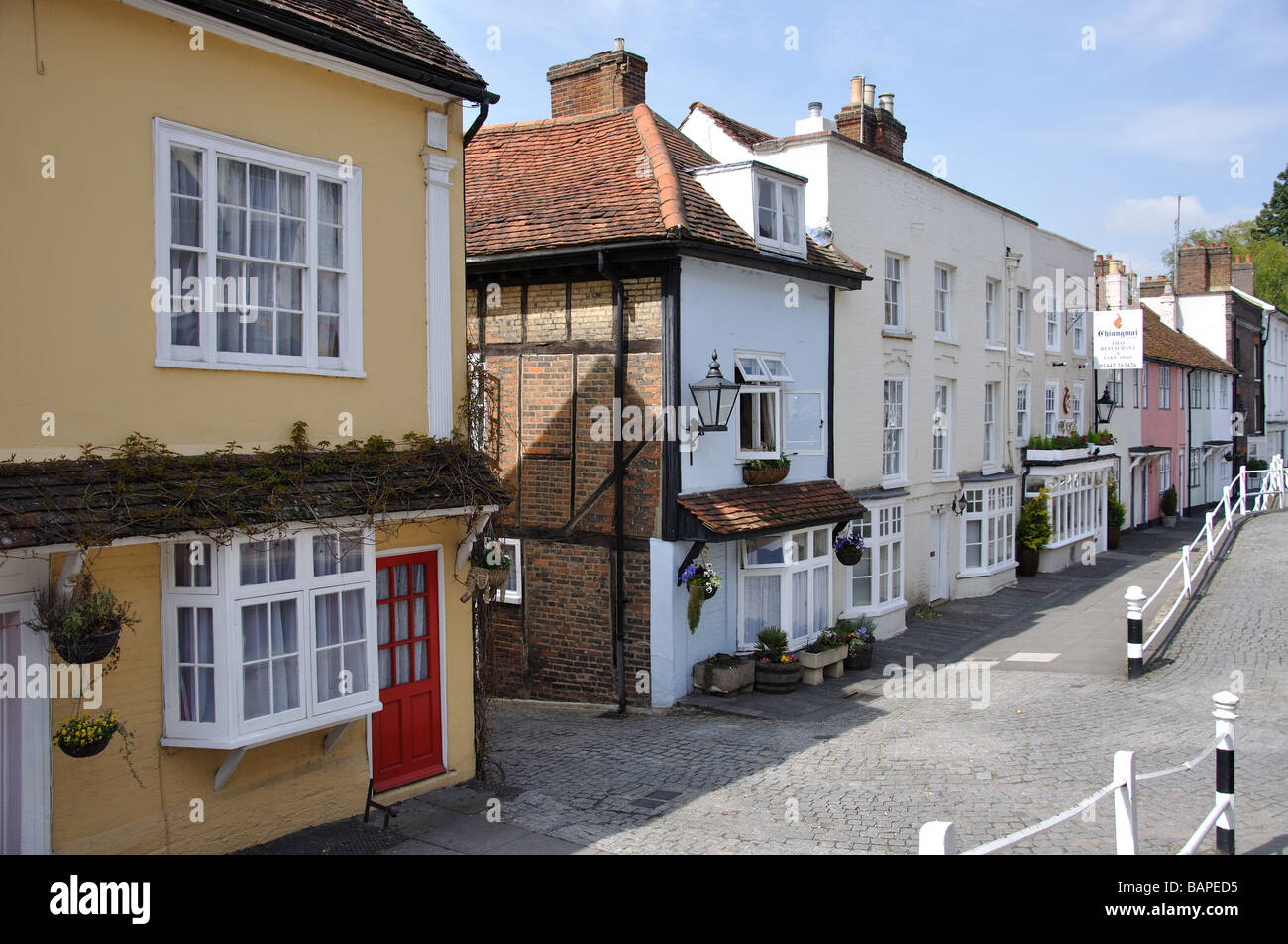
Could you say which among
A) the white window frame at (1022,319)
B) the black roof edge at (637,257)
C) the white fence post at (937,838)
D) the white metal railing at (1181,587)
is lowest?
the white metal railing at (1181,587)

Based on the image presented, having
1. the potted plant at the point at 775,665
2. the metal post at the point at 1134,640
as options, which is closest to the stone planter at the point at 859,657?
the potted plant at the point at 775,665

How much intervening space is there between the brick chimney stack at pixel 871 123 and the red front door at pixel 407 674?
1337cm

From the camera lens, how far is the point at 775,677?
13.5m

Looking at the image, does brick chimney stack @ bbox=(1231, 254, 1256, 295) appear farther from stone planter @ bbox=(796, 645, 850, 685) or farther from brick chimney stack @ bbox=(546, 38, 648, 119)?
stone planter @ bbox=(796, 645, 850, 685)

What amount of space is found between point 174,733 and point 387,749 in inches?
88.6

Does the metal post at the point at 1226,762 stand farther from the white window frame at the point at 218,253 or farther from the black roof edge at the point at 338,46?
the black roof edge at the point at 338,46

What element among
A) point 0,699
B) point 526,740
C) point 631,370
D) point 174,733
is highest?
point 631,370

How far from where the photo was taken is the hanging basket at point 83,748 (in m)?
6.00

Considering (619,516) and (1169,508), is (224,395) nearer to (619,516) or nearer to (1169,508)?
(619,516)

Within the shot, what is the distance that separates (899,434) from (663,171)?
750 cm

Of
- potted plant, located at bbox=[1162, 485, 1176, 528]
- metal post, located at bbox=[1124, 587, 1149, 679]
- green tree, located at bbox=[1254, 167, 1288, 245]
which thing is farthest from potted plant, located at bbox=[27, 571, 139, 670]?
green tree, located at bbox=[1254, 167, 1288, 245]

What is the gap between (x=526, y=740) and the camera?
1134 centimetres

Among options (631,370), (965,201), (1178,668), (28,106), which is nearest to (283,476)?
(28,106)

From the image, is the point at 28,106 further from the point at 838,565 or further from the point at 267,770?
the point at 838,565
